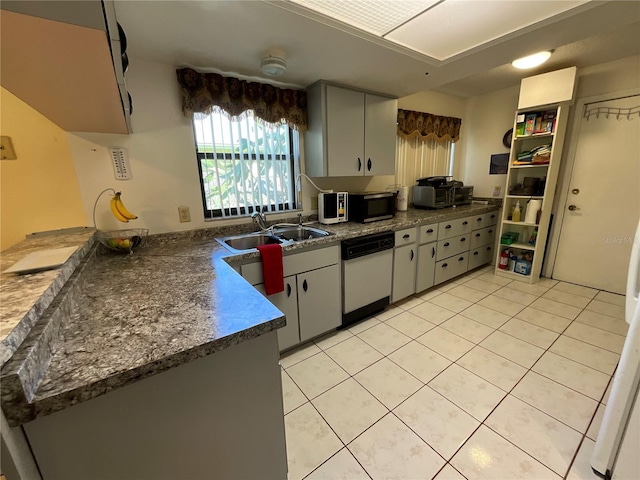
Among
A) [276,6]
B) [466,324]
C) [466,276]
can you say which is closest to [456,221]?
[466,276]

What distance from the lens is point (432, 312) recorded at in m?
2.58

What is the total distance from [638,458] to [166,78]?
3093mm

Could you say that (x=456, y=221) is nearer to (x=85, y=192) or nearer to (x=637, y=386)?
(x=637, y=386)

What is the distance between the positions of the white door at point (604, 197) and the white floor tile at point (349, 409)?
311 cm

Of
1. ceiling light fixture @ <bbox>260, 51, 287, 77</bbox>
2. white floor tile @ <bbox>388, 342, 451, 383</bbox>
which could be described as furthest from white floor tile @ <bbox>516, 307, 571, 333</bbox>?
ceiling light fixture @ <bbox>260, 51, 287, 77</bbox>

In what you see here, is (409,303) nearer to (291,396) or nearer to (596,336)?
(596,336)

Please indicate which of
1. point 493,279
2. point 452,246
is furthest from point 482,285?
Answer: point 452,246

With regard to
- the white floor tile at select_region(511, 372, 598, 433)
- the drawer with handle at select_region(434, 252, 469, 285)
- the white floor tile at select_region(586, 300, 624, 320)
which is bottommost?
the white floor tile at select_region(511, 372, 598, 433)

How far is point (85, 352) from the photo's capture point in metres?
0.70

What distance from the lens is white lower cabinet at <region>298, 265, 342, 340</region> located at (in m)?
1.98

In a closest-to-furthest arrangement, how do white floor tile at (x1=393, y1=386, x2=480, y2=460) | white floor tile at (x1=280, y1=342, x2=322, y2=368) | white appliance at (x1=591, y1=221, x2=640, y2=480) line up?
white appliance at (x1=591, y1=221, x2=640, y2=480) < white floor tile at (x1=393, y1=386, x2=480, y2=460) < white floor tile at (x1=280, y1=342, x2=322, y2=368)

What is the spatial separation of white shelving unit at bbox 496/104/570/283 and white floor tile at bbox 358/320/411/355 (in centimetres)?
205

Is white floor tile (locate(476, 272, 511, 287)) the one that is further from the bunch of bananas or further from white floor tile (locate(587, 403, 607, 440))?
the bunch of bananas

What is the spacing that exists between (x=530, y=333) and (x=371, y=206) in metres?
1.71
